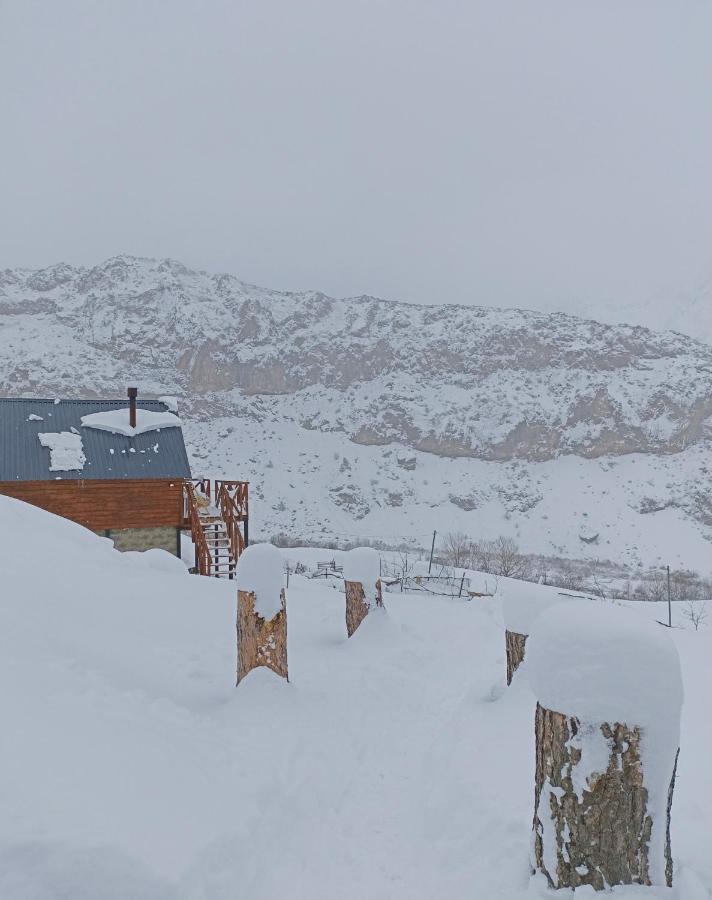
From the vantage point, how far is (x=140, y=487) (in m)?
17.1

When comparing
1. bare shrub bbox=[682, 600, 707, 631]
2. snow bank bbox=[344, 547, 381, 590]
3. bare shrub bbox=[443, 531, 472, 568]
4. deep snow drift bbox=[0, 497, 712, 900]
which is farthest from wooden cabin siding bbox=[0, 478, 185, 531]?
bare shrub bbox=[443, 531, 472, 568]

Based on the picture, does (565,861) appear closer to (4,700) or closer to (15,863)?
(15,863)

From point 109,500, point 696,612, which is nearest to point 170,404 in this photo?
point 109,500

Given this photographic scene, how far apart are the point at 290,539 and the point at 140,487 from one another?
2293cm

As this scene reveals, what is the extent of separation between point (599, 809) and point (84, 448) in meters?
17.7

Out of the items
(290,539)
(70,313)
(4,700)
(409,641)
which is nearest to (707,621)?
(409,641)

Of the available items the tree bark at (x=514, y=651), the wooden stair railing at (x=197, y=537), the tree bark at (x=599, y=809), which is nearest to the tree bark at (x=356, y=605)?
the tree bark at (x=514, y=651)

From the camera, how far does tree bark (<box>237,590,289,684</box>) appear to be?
6586 millimetres

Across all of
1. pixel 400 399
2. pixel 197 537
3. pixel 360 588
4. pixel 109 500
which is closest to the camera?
pixel 360 588

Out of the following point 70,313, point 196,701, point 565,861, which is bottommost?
point 196,701

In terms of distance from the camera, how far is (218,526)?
1636cm

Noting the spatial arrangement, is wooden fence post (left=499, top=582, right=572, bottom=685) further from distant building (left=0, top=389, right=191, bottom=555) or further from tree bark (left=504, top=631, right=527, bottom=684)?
distant building (left=0, top=389, right=191, bottom=555)

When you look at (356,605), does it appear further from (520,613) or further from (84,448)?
(84,448)

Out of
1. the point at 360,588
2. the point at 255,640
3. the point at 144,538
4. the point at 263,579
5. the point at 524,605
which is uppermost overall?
the point at 263,579
